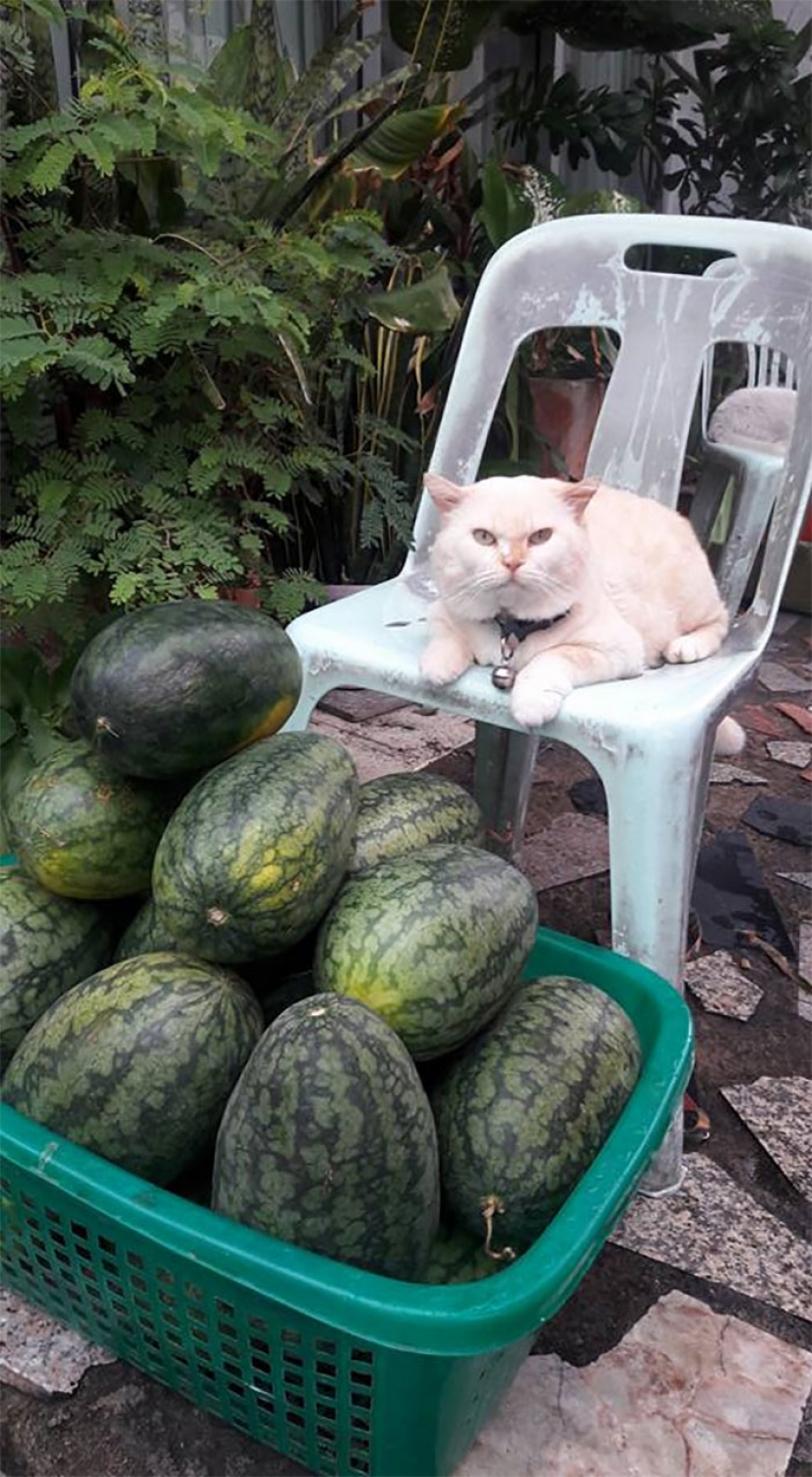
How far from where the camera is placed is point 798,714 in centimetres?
Result: 288

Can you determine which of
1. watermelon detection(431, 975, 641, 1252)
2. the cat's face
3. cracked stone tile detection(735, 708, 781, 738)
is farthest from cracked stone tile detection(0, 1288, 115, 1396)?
cracked stone tile detection(735, 708, 781, 738)

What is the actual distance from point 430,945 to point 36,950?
376 mm

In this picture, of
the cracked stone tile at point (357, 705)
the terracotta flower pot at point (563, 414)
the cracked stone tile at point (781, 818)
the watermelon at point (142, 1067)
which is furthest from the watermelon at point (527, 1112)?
the terracotta flower pot at point (563, 414)

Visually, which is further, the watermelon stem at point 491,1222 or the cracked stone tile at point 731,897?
the cracked stone tile at point 731,897

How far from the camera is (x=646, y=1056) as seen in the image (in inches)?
41.0

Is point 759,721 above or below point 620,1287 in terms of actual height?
below

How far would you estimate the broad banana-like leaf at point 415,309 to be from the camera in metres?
2.38

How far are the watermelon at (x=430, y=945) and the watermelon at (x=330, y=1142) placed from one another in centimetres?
6

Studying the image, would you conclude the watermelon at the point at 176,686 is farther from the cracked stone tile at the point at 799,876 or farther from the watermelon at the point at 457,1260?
the cracked stone tile at the point at 799,876

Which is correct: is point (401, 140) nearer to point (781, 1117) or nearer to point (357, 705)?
point (357, 705)

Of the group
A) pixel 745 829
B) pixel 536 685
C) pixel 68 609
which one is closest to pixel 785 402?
pixel 745 829

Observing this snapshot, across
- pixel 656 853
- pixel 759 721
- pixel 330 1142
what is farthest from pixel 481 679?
pixel 759 721

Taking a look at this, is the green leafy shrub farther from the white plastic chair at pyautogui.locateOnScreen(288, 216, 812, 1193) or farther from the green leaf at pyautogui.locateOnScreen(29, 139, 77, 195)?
the white plastic chair at pyautogui.locateOnScreen(288, 216, 812, 1193)

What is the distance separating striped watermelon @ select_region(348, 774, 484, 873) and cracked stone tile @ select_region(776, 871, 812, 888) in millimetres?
1091
